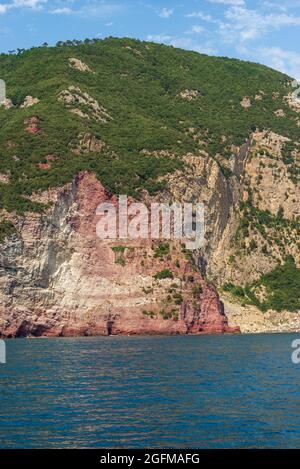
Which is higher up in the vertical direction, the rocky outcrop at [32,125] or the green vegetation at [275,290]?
the rocky outcrop at [32,125]

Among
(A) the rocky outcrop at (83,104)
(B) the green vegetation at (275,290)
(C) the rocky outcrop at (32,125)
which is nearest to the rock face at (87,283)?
(B) the green vegetation at (275,290)

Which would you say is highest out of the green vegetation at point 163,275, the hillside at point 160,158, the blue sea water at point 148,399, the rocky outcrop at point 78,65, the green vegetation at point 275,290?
the rocky outcrop at point 78,65

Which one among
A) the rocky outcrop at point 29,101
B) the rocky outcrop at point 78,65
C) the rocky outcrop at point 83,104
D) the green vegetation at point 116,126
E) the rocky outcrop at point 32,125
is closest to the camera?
the green vegetation at point 116,126

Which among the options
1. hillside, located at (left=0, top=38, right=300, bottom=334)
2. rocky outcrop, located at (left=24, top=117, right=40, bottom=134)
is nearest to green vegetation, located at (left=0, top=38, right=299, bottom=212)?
hillside, located at (left=0, top=38, right=300, bottom=334)

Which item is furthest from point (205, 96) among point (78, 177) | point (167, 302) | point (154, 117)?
point (167, 302)

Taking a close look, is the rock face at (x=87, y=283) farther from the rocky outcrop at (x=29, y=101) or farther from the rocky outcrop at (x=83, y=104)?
the rocky outcrop at (x=29, y=101)

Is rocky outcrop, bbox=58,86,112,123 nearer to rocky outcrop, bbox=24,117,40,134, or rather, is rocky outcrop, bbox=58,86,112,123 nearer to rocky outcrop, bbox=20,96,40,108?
rocky outcrop, bbox=20,96,40,108
